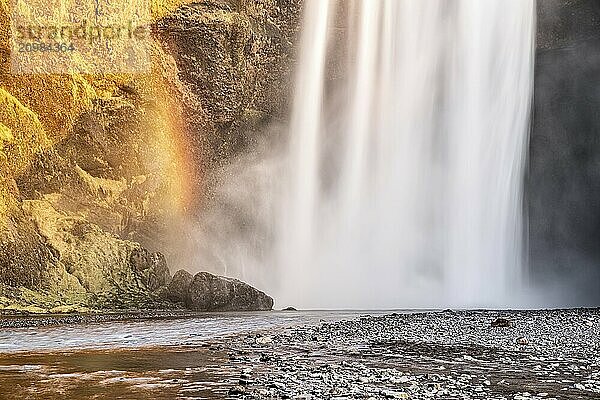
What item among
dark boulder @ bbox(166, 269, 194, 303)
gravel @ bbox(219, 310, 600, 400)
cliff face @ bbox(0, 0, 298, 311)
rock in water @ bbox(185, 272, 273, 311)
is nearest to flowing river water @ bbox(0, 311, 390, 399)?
gravel @ bbox(219, 310, 600, 400)

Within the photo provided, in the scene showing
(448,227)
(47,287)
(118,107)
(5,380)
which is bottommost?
(5,380)

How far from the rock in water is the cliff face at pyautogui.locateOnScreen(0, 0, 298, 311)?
4.95 ft

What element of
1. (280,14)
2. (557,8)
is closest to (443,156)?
(557,8)

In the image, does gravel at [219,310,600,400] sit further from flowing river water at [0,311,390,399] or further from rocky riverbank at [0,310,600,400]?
flowing river water at [0,311,390,399]

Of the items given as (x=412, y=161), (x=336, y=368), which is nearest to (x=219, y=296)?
(x=412, y=161)

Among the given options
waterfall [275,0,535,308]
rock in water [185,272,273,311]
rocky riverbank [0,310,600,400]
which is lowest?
rocky riverbank [0,310,600,400]

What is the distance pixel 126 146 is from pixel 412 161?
11.6 meters

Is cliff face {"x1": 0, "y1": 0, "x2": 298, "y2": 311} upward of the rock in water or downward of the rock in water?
upward

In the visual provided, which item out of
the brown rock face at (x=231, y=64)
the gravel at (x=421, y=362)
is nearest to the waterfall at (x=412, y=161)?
the brown rock face at (x=231, y=64)

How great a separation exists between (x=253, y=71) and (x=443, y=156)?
10.0 metres

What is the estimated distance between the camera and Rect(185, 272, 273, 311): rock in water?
84.9 ft

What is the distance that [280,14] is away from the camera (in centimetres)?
3525

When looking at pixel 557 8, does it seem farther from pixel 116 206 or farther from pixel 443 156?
pixel 116 206

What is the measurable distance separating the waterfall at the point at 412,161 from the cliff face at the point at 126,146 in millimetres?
3368
